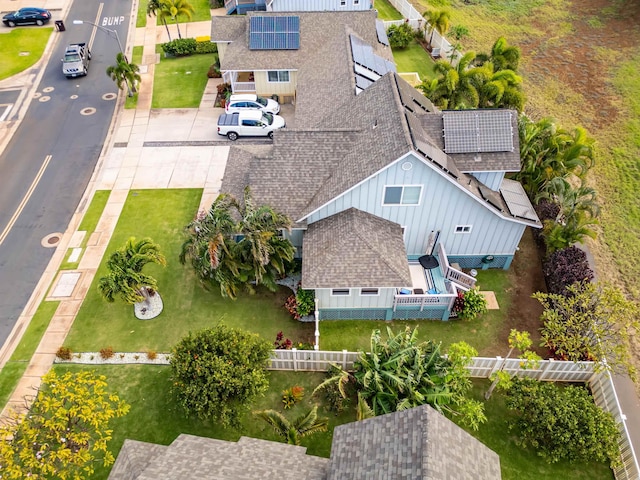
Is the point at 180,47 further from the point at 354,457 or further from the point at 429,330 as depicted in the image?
the point at 354,457

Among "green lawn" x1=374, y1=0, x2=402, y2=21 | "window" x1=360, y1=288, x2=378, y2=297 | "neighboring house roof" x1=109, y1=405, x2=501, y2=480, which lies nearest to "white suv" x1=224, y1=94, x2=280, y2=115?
"window" x1=360, y1=288, x2=378, y2=297

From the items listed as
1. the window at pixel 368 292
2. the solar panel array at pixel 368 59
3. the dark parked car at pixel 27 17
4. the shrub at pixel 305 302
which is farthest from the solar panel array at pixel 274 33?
the dark parked car at pixel 27 17

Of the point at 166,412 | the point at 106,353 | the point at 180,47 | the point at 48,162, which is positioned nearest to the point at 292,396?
the point at 166,412

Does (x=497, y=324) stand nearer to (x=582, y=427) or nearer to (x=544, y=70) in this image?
(x=582, y=427)

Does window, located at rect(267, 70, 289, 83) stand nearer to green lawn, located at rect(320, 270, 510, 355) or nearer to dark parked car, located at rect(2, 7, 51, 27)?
green lawn, located at rect(320, 270, 510, 355)

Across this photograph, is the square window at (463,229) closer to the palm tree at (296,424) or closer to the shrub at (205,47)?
the palm tree at (296,424)

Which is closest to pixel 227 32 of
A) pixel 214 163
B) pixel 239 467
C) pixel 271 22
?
pixel 271 22
